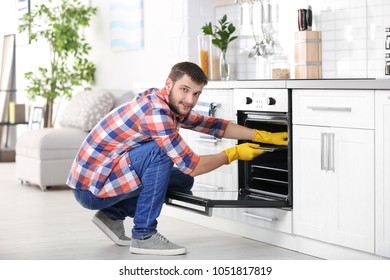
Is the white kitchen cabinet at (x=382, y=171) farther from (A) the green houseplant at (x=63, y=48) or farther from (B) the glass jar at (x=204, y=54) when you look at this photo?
(A) the green houseplant at (x=63, y=48)

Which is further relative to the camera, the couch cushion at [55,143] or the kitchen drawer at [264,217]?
the couch cushion at [55,143]

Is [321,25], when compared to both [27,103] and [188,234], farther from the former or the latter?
[27,103]

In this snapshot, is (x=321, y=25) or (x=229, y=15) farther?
(x=229, y=15)

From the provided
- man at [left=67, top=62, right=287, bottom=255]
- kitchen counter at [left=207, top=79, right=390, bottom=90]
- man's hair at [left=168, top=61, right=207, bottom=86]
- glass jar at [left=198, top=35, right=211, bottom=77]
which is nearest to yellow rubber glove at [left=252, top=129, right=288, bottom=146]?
man at [left=67, top=62, right=287, bottom=255]

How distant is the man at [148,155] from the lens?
3.69 m

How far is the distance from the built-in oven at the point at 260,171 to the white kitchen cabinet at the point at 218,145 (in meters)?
0.08

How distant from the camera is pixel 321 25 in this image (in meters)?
4.54

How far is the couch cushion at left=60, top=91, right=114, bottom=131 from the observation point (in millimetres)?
6445

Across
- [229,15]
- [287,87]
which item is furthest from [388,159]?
[229,15]

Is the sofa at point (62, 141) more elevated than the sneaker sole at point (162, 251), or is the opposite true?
the sofa at point (62, 141)

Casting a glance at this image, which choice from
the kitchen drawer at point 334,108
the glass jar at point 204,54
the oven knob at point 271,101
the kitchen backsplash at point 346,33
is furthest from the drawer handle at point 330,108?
the glass jar at point 204,54

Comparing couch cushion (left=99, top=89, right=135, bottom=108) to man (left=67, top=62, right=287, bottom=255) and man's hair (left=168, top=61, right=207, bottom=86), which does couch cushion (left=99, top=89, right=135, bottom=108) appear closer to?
man (left=67, top=62, right=287, bottom=255)

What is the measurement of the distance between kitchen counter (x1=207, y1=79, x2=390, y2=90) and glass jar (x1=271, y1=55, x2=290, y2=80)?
1.03ft
